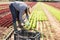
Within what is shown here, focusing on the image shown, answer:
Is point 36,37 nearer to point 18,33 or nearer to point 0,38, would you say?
point 18,33

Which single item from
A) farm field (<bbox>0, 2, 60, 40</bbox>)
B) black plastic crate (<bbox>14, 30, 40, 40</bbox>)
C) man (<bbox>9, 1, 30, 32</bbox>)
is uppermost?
man (<bbox>9, 1, 30, 32</bbox>)

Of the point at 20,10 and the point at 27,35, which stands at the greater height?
the point at 20,10

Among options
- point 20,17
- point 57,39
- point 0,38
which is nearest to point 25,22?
point 20,17

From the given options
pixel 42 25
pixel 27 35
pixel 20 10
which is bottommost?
pixel 42 25

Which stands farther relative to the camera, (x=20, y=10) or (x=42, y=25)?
(x=42, y=25)

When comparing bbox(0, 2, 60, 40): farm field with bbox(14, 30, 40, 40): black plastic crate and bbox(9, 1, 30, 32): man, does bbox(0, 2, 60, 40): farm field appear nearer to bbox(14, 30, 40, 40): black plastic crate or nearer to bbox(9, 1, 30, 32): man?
bbox(14, 30, 40, 40): black plastic crate

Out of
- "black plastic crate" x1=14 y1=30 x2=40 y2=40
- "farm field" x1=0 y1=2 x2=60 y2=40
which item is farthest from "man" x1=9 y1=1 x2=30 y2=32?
"farm field" x1=0 y1=2 x2=60 y2=40

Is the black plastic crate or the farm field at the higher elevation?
the black plastic crate

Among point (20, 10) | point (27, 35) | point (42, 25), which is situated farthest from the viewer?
point (42, 25)

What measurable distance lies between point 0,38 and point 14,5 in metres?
1.68

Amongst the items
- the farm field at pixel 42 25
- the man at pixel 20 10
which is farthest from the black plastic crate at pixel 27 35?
the farm field at pixel 42 25

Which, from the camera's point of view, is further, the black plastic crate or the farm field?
the farm field

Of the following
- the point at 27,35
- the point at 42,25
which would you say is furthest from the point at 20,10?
the point at 42,25

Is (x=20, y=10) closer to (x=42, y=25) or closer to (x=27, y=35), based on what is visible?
(x=27, y=35)
